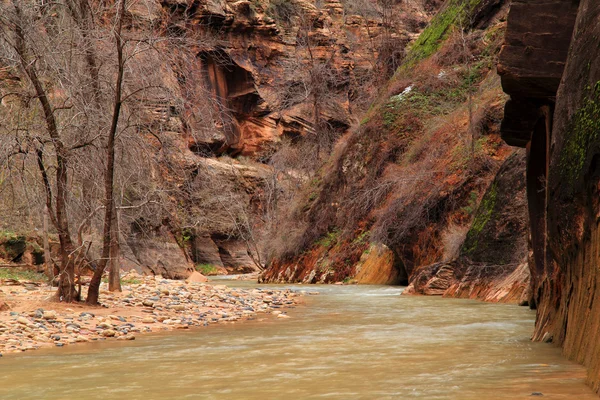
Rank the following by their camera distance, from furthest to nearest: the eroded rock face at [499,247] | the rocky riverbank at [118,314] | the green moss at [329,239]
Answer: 1. the green moss at [329,239]
2. the eroded rock face at [499,247]
3. the rocky riverbank at [118,314]

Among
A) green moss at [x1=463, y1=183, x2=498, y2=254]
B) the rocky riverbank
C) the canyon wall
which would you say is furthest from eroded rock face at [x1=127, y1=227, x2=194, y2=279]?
the canyon wall

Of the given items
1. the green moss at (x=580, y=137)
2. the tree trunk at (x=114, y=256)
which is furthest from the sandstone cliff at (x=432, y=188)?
the green moss at (x=580, y=137)

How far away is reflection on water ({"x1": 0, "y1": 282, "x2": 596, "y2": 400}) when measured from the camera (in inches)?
211

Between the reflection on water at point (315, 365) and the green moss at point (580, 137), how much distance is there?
1576 mm

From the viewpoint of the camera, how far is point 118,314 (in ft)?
38.3

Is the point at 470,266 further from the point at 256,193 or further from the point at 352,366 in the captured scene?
the point at 256,193

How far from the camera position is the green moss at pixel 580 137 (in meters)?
5.36

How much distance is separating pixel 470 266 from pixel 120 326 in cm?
811

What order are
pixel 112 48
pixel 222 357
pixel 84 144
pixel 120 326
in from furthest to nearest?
pixel 112 48 < pixel 84 144 < pixel 120 326 < pixel 222 357

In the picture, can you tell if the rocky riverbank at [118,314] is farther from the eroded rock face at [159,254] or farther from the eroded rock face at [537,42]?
the eroded rock face at [159,254]

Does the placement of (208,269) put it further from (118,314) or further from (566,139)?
(566,139)

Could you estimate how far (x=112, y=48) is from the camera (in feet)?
41.9

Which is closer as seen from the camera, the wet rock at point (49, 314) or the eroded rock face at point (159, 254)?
the wet rock at point (49, 314)

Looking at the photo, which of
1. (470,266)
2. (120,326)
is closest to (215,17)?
(470,266)
